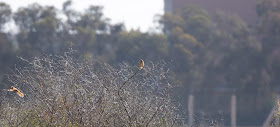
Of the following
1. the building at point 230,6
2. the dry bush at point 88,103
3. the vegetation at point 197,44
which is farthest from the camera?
the building at point 230,6

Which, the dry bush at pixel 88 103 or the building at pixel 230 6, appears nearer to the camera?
the dry bush at pixel 88 103

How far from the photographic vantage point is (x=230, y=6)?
1384 inches

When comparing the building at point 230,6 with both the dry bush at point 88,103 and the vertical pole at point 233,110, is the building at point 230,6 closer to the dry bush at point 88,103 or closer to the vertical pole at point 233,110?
the vertical pole at point 233,110

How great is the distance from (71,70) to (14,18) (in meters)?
17.1

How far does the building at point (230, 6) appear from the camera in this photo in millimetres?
33125

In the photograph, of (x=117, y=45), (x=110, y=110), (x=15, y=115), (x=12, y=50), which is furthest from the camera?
(x=117, y=45)

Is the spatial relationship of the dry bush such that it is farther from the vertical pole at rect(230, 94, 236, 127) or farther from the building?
the building

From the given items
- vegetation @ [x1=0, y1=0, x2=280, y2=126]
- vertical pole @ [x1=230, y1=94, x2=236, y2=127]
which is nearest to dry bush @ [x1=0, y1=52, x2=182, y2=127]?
vegetation @ [x1=0, y1=0, x2=280, y2=126]

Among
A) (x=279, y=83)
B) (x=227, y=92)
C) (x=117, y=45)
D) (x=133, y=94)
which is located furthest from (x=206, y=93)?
(x=133, y=94)

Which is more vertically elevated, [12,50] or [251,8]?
[251,8]

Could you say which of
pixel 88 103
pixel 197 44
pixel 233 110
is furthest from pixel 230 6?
pixel 88 103

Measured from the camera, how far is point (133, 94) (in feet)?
18.5

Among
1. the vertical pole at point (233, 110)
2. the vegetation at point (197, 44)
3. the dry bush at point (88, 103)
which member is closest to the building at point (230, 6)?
the vegetation at point (197, 44)

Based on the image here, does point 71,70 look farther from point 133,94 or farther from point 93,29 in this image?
point 93,29
